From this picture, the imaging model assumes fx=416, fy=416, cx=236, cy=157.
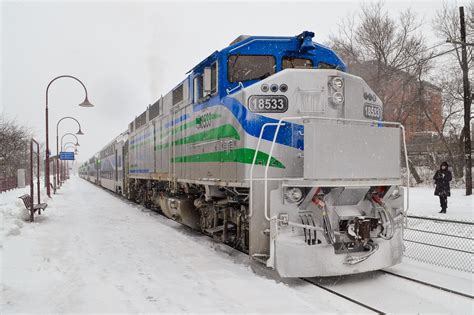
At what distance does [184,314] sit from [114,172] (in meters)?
21.2

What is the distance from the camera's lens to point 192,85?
28.2 ft

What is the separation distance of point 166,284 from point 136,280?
501 mm

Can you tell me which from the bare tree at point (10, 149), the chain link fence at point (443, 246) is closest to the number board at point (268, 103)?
the chain link fence at point (443, 246)

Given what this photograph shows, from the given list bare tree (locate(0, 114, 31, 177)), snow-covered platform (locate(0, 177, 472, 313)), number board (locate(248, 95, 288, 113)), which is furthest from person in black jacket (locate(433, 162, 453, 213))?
bare tree (locate(0, 114, 31, 177))

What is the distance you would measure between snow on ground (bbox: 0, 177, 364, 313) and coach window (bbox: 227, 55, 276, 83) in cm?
305

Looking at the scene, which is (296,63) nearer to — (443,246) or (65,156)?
(443,246)

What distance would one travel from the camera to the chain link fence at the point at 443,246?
7.12 metres

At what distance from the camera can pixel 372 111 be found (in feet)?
22.2

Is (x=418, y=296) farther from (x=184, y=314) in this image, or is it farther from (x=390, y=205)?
(x=184, y=314)

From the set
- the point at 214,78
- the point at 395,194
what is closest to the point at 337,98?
the point at 395,194

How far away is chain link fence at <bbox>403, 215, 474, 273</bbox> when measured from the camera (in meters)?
7.12

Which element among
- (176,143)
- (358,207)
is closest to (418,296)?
(358,207)

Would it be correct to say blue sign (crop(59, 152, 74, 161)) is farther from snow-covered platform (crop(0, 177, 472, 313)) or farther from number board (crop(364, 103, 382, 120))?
number board (crop(364, 103, 382, 120))

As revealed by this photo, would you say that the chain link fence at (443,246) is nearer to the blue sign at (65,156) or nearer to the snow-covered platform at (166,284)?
the snow-covered platform at (166,284)
